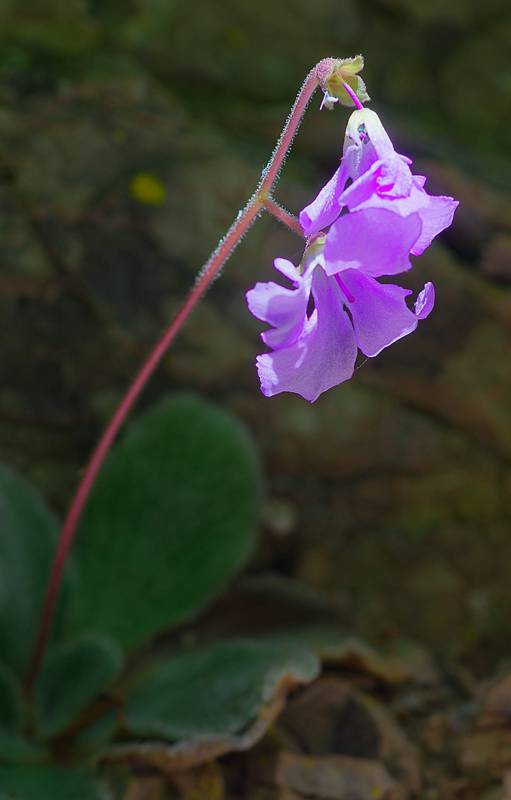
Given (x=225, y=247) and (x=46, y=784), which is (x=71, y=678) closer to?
(x=46, y=784)

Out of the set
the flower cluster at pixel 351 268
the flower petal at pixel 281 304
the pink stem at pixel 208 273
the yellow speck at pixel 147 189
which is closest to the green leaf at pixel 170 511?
the pink stem at pixel 208 273

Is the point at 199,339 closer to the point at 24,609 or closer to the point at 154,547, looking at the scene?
the point at 154,547

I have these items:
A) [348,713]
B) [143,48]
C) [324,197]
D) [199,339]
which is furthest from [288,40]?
[348,713]

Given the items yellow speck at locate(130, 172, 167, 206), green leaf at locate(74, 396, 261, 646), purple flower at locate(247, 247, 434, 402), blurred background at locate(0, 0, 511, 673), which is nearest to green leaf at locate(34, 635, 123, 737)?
green leaf at locate(74, 396, 261, 646)

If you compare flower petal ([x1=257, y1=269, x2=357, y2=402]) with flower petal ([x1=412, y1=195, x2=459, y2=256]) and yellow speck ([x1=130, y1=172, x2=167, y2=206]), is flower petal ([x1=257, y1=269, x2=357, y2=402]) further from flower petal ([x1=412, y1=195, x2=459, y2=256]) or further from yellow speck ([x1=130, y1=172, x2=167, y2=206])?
yellow speck ([x1=130, y1=172, x2=167, y2=206])

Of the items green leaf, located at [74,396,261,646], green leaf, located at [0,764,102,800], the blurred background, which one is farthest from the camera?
the blurred background

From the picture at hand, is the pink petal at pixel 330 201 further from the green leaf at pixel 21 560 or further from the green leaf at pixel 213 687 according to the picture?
the green leaf at pixel 21 560

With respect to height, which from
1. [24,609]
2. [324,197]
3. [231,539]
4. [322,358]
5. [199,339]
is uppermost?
[324,197]
